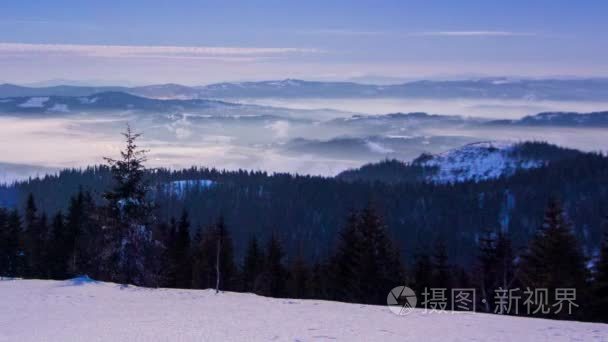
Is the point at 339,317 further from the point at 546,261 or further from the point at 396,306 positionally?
the point at 546,261

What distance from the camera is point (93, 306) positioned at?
19.9 metres

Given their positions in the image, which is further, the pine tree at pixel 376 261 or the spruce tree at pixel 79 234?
the spruce tree at pixel 79 234

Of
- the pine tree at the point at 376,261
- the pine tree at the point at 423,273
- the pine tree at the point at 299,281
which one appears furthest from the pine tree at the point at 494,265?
the pine tree at the point at 299,281

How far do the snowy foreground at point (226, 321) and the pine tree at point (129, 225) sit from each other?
1046 centimetres

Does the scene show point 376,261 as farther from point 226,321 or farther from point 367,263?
point 226,321

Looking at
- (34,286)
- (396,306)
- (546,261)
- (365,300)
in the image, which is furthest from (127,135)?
(546,261)

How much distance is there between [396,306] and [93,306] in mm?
9808

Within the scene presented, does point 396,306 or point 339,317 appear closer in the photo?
point 339,317

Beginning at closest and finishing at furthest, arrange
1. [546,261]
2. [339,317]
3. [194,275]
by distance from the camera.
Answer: [339,317] → [546,261] → [194,275]

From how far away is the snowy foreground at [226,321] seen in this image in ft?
53.3

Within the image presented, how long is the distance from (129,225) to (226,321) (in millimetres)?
16919

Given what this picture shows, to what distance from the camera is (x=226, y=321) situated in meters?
18.0

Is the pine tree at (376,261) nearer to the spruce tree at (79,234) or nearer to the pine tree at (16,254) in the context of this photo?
the spruce tree at (79,234)

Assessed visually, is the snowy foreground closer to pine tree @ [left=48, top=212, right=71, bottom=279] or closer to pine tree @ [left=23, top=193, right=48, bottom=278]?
pine tree @ [left=48, top=212, right=71, bottom=279]
